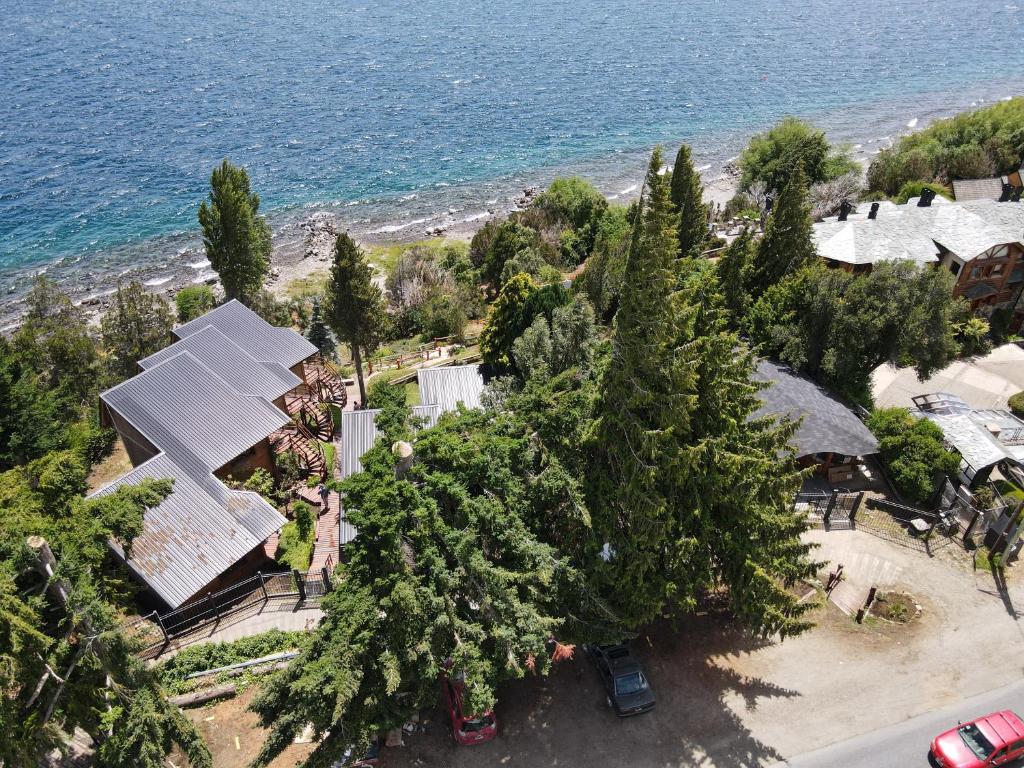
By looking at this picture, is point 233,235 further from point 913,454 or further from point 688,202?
point 913,454

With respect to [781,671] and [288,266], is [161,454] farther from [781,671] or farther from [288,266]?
[288,266]

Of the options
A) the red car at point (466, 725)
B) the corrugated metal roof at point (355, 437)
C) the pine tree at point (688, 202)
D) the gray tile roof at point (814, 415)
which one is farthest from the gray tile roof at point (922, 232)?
the red car at point (466, 725)

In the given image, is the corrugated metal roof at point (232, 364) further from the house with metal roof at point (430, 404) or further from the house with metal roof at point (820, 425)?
the house with metal roof at point (820, 425)

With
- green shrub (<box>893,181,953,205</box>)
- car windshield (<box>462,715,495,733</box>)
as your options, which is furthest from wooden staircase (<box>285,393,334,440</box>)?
green shrub (<box>893,181,953,205</box>)

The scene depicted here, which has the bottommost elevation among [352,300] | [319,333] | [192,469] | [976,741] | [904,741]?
[904,741]

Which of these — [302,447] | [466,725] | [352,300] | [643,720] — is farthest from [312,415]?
[643,720]

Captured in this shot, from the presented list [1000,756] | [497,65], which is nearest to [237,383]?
[1000,756]

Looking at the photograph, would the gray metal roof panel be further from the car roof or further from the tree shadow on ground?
the car roof
